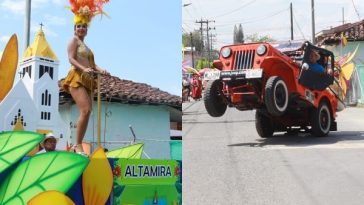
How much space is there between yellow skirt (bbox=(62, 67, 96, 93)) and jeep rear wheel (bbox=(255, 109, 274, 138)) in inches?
171

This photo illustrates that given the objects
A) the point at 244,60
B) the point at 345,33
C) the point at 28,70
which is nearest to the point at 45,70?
the point at 28,70

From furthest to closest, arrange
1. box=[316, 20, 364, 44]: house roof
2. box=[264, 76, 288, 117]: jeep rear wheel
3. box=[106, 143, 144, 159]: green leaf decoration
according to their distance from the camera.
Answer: box=[316, 20, 364, 44]: house roof → box=[264, 76, 288, 117]: jeep rear wheel → box=[106, 143, 144, 159]: green leaf decoration

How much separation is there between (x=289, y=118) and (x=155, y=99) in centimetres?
437

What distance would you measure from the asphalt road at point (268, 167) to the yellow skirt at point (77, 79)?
1.56 meters

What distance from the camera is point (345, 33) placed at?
48.7ft

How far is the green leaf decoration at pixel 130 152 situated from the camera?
6.76 feet

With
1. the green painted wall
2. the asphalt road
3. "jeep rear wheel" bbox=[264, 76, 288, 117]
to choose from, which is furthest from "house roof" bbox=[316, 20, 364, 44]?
the green painted wall

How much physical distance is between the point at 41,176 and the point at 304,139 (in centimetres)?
492

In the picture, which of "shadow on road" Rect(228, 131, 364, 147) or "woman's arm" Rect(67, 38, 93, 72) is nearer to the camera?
"woman's arm" Rect(67, 38, 93, 72)

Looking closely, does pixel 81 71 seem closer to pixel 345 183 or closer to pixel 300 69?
pixel 345 183

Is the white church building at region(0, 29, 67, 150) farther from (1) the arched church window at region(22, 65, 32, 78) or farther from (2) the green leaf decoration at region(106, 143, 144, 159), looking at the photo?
(2) the green leaf decoration at region(106, 143, 144, 159)

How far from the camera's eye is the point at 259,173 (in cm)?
430

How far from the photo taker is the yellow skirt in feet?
6.30

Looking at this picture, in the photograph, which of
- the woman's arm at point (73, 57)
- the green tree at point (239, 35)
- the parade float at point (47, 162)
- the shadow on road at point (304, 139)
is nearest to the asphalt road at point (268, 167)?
the shadow on road at point (304, 139)
